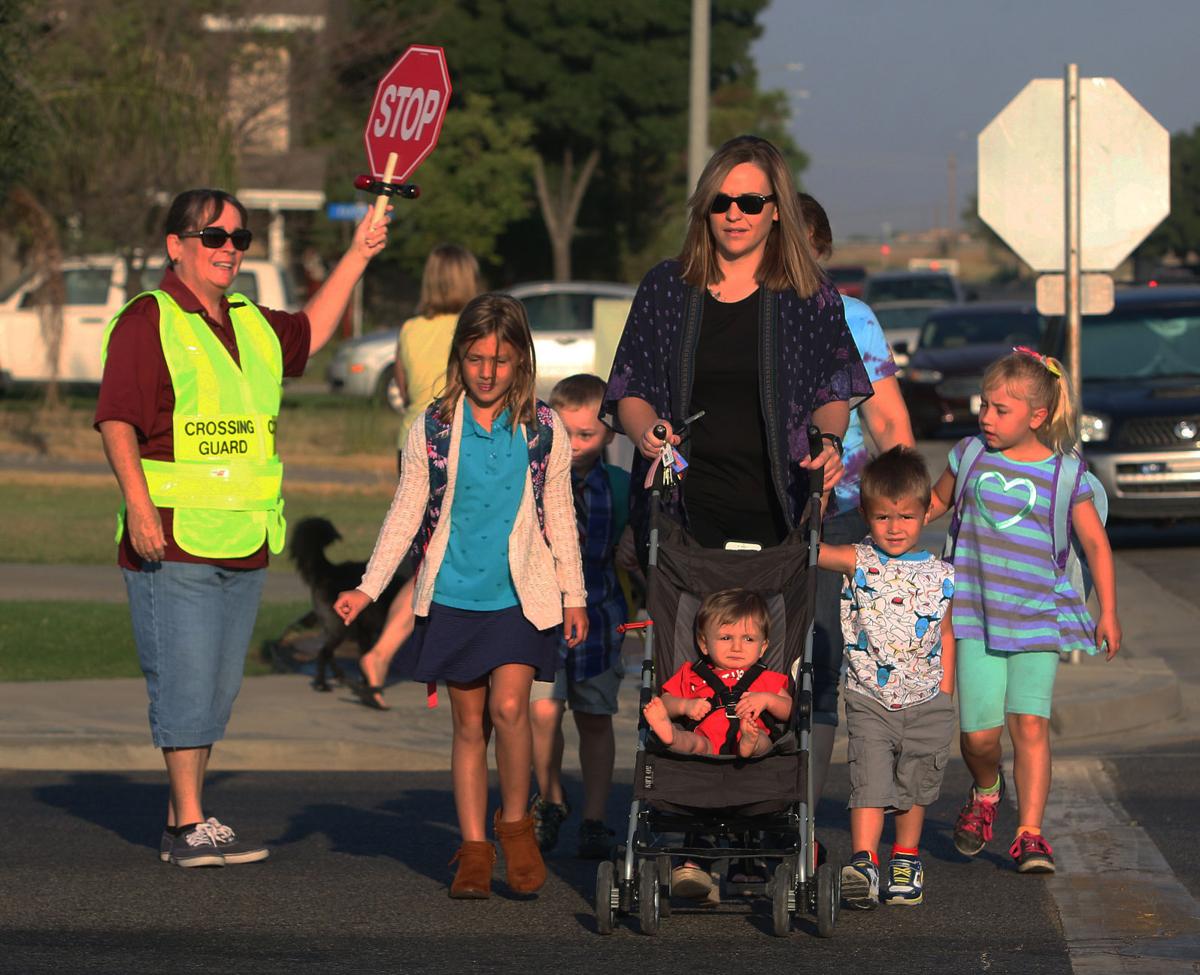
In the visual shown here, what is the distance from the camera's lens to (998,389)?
671 cm

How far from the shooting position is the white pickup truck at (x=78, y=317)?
29.7m

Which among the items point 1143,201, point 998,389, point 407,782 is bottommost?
point 407,782

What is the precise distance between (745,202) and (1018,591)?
1.60m

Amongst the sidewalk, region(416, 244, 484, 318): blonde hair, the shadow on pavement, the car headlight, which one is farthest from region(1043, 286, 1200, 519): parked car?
the shadow on pavement

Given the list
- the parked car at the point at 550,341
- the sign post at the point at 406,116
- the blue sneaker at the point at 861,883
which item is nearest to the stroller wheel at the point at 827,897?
the blue sneaker at the point at 861,883

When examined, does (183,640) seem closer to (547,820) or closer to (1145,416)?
(547,820)

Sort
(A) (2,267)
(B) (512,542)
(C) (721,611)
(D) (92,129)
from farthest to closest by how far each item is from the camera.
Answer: (A) (2,267)
(D) (92,129)
(B) (512,542)
(C) (721,611)

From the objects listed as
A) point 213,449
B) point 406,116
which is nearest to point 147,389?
point 213,449

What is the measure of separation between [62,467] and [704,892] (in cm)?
1708

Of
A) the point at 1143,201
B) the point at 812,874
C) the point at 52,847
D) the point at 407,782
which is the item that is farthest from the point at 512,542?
the point at 1143,201

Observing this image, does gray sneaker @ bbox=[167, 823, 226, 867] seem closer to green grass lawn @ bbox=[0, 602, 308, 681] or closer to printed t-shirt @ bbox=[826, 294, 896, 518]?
printed t-shirt @ bbox=[826, 294, 896, 518]

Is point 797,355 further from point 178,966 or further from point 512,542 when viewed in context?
point 178,966

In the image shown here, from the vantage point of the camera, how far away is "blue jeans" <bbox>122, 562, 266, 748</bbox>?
6.88m

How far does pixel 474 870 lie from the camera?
6418 mm
